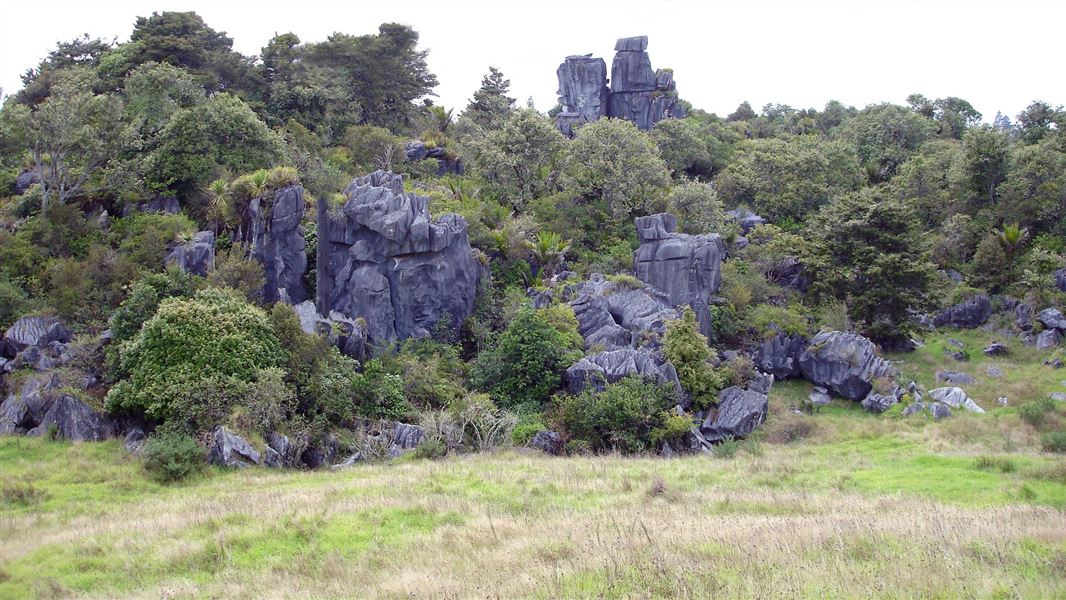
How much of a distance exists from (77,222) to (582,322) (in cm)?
1819

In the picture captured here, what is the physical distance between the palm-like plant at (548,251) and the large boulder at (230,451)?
16071 mm

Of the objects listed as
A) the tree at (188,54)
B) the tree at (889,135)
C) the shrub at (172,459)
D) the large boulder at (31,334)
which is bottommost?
the shrub at (172,459)

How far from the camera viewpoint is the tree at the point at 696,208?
36.6m

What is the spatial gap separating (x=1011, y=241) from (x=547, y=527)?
36403mm

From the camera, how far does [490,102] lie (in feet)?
168

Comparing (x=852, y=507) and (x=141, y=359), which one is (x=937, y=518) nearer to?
(x=852, y=507)

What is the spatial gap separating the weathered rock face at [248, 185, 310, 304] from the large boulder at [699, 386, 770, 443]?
15.1m

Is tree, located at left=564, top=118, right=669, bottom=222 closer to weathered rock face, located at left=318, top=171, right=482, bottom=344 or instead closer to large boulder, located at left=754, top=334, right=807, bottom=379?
large boulder, located at left=754, top=334, right=807, bottom=379

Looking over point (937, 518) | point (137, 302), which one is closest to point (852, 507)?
point (937, 518)

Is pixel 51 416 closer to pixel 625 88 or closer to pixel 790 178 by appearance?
pixel 790 178

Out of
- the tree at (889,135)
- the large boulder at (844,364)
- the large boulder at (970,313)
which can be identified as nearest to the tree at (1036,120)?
the tree at (889,135)

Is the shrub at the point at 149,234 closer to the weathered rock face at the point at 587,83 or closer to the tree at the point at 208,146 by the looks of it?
the tree at the point at 208,146

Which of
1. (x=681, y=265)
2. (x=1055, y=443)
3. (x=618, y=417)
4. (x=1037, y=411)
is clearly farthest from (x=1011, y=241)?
(x=618, y=417)

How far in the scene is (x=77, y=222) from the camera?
26.7 meters
